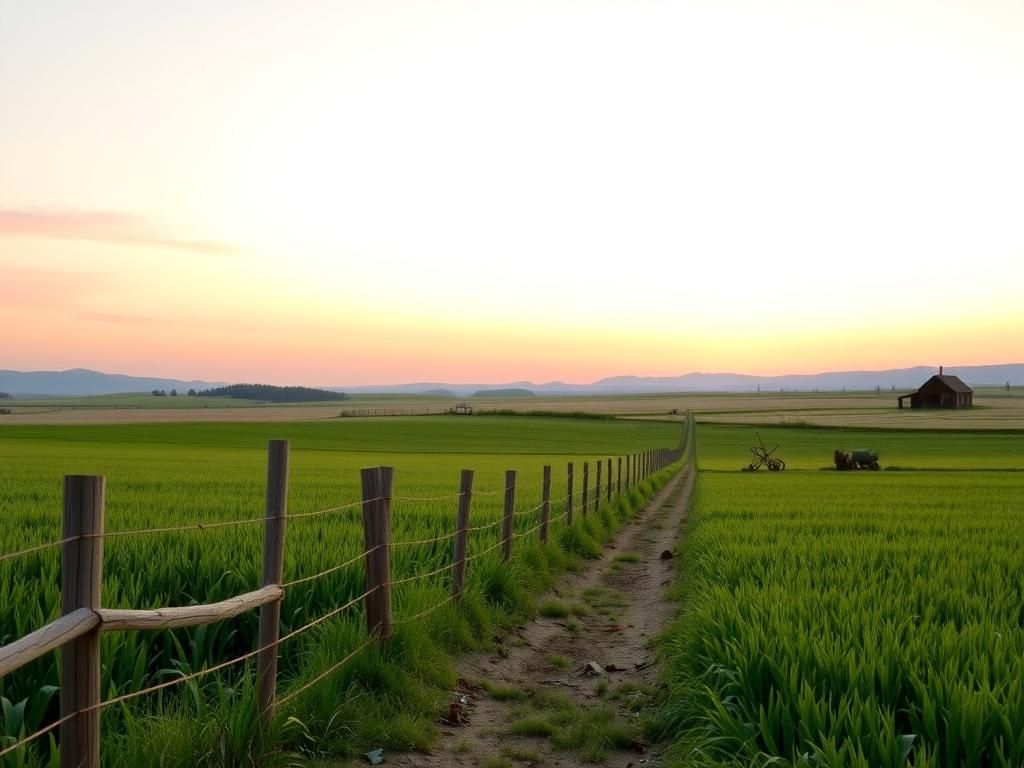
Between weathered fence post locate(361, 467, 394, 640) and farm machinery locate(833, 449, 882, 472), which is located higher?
weathered fence post locate(361, 467, 394, 640)

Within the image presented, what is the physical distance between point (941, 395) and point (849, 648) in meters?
137

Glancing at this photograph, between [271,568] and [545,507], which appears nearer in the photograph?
[271,568]

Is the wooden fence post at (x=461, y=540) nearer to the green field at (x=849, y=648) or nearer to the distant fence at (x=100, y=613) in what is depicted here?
the distant fence at (x=100, y=613)

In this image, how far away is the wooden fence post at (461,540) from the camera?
926 cm

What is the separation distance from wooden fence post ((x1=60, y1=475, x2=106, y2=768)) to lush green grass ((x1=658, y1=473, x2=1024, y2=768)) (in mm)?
2999

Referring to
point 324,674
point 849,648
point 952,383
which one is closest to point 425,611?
point 324,674

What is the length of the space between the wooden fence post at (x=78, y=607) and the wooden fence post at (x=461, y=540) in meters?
5.49

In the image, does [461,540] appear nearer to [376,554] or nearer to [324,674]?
[376,554]

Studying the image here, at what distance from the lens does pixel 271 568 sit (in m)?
5.64

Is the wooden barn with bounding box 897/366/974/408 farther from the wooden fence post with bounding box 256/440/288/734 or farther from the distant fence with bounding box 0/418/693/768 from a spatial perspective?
the wooden fence post with bounding box 256/440/288/734

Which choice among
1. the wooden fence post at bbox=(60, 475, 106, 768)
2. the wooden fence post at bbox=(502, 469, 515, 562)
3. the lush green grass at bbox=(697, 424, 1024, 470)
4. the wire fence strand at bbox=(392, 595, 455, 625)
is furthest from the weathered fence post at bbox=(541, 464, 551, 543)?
the lush green grass at bbox=(697, 424, 1024, 470)

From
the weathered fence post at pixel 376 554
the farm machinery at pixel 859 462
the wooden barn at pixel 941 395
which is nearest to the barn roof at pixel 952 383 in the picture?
the wooden barn at pixel 941 395

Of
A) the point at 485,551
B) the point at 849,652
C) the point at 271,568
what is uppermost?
the point at 271,568

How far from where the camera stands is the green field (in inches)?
173
